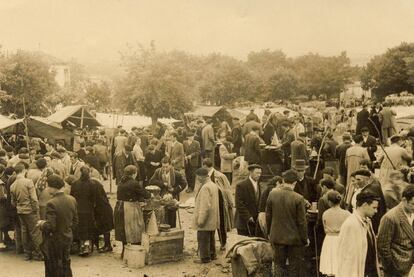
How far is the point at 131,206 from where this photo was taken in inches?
421

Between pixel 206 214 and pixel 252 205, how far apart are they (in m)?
0.88

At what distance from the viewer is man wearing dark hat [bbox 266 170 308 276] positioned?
316 inches

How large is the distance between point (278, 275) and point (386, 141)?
42.8 ft

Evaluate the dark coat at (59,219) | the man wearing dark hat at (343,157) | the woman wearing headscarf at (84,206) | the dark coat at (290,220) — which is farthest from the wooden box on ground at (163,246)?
the man wearing dark hat at (343,157)

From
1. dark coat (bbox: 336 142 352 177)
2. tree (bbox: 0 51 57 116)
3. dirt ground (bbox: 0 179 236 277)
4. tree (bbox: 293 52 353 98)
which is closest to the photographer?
dirt ground (bbox: 0 179 236 277)

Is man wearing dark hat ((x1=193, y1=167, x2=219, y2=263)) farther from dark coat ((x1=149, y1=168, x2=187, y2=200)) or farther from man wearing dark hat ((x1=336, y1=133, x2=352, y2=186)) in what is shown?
man wearing dark hat ((x1=336, y1=133, x2=352, y2=186))

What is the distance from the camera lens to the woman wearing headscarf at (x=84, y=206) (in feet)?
36.1

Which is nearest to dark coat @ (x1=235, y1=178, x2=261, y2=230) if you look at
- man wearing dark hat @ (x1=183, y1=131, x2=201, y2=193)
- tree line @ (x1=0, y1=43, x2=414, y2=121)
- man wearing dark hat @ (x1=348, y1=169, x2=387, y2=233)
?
man wearing dark hat @ (x1=348, y1=169, x2=387, y2=233)

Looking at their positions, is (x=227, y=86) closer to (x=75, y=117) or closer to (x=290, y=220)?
(x=75, y=117)

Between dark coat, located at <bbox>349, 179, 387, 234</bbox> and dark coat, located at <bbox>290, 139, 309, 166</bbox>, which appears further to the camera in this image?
dark coat, located at <bbox>290, 139, 309, 166</bbox>

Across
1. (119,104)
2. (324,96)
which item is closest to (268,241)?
(119,104)

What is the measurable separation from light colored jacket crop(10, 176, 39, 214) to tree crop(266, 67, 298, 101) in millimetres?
51032

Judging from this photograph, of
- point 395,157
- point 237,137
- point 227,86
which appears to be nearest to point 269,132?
point 237,137

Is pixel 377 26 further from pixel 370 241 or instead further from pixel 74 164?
pixel 370 241
